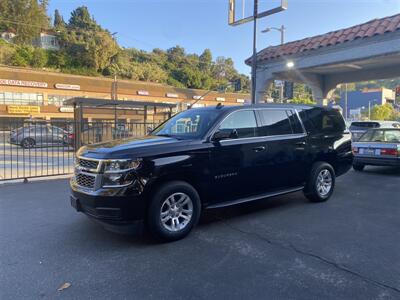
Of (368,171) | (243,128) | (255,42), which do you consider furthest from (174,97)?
(243,128)

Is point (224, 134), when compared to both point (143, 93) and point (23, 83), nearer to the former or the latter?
point (23, 83)

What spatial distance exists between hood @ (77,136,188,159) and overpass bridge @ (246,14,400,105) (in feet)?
25.0

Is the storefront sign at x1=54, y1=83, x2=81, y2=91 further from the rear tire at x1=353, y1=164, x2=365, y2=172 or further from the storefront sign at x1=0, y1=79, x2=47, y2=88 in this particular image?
the rear tire at x1=353, y1=164, x2=365, y2=172

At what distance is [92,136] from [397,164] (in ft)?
33.7

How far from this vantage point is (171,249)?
13.3 ft

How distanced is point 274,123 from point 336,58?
6009 millimetres

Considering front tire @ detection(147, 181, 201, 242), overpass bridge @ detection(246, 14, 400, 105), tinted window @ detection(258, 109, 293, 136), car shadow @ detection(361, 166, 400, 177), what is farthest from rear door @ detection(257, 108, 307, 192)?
overpass bridge @ detection(246, 14, 400, 105)

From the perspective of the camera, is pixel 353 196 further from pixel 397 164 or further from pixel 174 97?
pixel 174 97

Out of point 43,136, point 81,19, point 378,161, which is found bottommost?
point 378,161

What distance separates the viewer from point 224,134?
479 centimetres

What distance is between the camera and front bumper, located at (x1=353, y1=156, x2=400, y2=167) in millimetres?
8992

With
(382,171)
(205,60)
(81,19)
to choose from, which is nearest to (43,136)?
(382,171)

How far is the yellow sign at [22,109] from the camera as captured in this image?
4509 centimetres

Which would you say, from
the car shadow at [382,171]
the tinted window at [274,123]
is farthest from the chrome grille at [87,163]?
the car shadow at [382,171]
